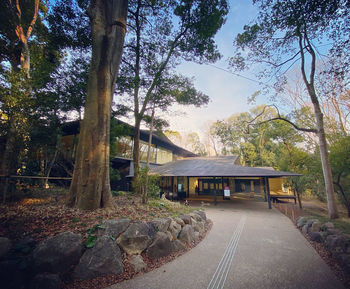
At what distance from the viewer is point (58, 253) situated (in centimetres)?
222

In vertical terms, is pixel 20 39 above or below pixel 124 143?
above

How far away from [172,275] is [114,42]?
613 cm

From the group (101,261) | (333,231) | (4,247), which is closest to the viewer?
(4,247)

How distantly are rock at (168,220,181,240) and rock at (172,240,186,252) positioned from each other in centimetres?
13

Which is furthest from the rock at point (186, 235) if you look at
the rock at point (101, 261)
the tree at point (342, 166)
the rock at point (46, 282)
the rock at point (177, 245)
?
the tree at point (342, 166)

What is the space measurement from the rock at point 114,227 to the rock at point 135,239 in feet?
0.30

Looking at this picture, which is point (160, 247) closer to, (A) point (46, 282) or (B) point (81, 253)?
(B) point (81, 253)

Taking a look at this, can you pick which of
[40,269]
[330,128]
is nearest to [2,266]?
[40,269]

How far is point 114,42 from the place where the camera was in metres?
4.72

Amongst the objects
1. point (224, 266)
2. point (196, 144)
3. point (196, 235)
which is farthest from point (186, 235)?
point (196, 144)

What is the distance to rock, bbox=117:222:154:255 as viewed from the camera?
2.83 m

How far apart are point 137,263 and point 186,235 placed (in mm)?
1539

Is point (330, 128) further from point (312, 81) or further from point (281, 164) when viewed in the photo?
point (312, 81)

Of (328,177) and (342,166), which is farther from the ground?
(342,166)
